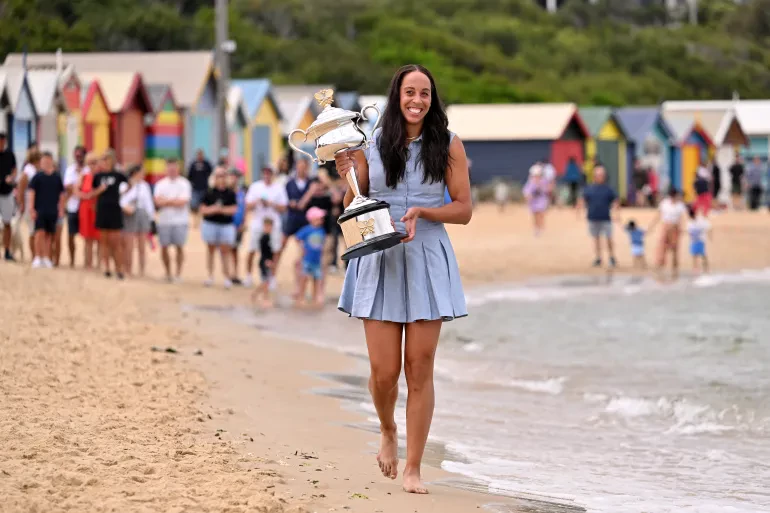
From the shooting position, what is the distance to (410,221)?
568 cm

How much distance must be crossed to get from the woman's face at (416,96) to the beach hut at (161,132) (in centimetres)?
2487

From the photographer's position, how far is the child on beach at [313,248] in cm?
1484

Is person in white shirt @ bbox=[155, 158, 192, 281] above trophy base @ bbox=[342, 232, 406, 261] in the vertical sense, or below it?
below

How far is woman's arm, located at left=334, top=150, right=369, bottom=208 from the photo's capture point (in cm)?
581

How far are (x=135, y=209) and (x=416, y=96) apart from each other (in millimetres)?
11349

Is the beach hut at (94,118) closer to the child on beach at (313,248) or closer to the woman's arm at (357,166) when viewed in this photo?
the child on beach at (313,248)

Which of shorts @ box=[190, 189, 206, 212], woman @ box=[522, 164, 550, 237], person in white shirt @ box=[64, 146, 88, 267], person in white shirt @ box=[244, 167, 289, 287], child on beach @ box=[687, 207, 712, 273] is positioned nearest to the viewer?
person in white shirt @ box=[244, 167, 289, 287]

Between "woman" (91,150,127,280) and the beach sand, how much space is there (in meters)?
1.37

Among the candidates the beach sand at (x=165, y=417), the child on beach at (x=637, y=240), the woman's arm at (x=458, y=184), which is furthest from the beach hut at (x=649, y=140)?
the woman's arm at (x=458, y=184)

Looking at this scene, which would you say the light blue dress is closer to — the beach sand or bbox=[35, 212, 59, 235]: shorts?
the beach sand

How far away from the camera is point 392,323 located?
5.81 meters

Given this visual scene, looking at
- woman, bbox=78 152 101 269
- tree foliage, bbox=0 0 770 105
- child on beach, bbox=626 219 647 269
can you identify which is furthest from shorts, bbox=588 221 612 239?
tree foliage, bbox=0 0 770 105

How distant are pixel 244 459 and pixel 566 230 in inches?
973

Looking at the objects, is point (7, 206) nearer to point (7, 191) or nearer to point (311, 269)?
point (7, 191)
